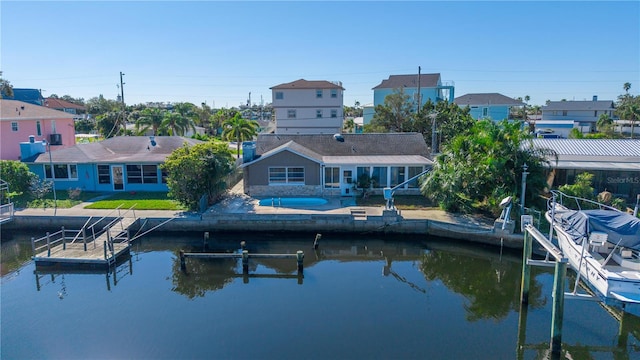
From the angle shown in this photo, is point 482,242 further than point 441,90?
No

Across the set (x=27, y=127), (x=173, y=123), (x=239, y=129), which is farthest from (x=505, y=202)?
(x=173, y=123)


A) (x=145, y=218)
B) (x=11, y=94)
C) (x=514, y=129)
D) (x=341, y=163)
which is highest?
(x=11, y=94)

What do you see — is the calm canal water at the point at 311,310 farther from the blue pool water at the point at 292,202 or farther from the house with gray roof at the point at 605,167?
the house with gray roof at the point at 605,167

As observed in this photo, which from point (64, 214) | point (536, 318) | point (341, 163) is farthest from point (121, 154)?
point (536, 318)

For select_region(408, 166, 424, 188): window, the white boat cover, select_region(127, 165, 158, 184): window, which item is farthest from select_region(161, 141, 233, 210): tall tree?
the white boat cover

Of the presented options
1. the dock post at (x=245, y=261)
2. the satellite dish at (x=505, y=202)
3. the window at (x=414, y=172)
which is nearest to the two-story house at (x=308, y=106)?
the window at (x=414, y=172)

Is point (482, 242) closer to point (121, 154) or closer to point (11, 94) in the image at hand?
point (121, 154)
